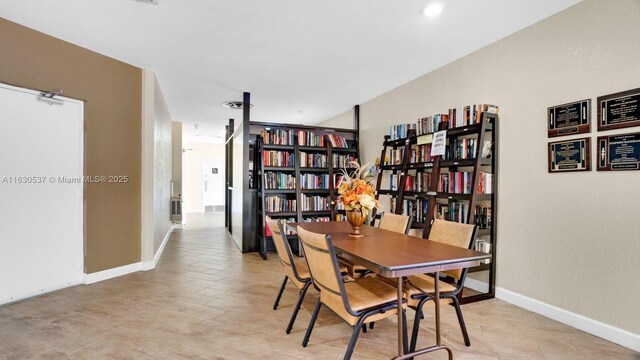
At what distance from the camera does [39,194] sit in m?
3.25

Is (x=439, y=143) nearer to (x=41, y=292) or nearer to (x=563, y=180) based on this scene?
(x=563, y=180)

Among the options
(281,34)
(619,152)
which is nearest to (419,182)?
(619,152)

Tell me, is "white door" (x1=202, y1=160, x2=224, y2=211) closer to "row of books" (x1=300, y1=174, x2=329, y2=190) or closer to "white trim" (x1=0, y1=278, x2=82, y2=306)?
"row of books" (x1=300, y1=174, x2=329, y2=190)

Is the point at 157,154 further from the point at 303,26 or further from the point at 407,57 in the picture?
the point at 407,57

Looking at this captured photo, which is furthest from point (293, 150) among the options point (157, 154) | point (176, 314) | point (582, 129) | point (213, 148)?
point (213, 148)

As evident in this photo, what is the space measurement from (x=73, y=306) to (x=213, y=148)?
9.26 metres

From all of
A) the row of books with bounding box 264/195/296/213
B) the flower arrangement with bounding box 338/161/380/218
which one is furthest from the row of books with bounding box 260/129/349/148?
the flower arrangement with bounding box 338/161/380/218

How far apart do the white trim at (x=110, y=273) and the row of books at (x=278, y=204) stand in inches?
77.4

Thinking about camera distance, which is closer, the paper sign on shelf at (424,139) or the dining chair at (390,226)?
the dining chair at (390,226)

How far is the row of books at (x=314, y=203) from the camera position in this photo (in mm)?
5277

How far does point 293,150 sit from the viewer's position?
5246 mm

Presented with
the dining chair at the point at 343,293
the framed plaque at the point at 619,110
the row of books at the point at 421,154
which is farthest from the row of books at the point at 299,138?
the framed plaque at the point at 619,110

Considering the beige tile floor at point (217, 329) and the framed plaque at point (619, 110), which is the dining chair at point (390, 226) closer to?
the beige tile floor at point (217, 329)

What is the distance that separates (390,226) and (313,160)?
249cm
